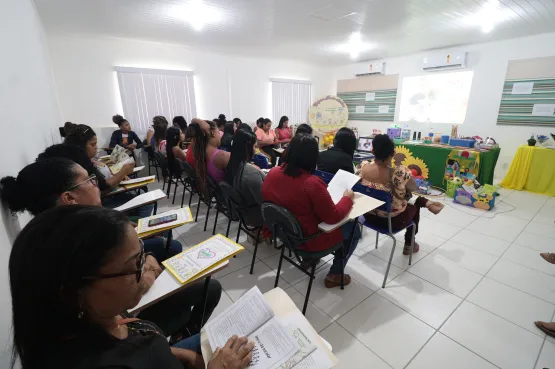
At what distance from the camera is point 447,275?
221 centimetres

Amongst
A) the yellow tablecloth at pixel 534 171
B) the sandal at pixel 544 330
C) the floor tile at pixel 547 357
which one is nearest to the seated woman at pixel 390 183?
the sandal at pixel 544 330

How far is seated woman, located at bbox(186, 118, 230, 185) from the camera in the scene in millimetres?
2652

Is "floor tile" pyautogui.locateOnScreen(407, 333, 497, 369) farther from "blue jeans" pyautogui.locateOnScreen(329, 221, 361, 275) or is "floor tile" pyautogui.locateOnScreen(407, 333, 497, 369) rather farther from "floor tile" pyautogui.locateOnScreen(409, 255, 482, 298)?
"blue jeans" pyautogui.locateOnScreen(329, 221, 361, 275)

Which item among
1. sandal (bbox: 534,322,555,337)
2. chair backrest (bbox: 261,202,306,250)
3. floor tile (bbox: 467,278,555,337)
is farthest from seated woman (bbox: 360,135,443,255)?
sandal (bbox: 534,322,555,337)

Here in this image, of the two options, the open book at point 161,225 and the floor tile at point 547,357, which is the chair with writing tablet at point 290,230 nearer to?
the open book at point 161,225

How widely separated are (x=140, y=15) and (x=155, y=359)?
4.16 m

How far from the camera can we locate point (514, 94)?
4.60 metres

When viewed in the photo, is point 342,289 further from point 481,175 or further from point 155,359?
point 481,175

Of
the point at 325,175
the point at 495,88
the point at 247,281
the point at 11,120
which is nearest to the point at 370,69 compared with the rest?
the point at 495,88

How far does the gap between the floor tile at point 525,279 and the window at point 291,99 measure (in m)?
5.90

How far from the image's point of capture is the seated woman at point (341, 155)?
252 cm

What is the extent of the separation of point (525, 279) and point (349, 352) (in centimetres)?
180

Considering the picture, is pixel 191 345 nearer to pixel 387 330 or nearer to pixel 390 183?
pixel 387 330

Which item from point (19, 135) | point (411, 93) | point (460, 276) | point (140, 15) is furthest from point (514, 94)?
point (19, 135)
